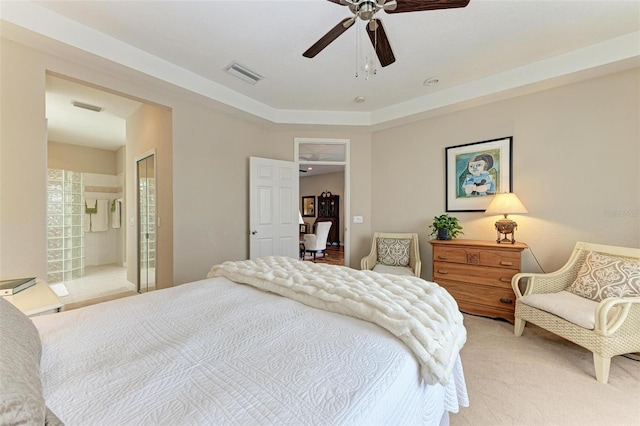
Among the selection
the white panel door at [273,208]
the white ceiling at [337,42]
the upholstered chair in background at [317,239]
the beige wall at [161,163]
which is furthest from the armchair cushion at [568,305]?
the upholstered chair in background at [317,239]

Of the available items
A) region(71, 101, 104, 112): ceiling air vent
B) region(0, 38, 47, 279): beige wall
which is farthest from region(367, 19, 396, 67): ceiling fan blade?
region(71, 101, 104, 112): ceiling air vent

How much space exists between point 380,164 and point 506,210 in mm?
1855

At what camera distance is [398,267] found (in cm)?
345

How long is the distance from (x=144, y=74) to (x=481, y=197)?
12.9 ft

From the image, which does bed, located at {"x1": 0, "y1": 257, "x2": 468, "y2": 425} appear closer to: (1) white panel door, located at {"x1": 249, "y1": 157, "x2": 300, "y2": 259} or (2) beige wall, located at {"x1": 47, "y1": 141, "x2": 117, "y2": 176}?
(1) white panel door, located at {"x1": 249, "y1": 157, "x2": 300, "y2": 259}

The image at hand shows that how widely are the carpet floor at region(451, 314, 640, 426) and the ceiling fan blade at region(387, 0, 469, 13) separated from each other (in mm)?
2383

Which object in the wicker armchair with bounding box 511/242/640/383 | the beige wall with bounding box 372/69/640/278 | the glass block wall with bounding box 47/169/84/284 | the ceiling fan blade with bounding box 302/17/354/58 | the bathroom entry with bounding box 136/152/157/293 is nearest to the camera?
the ceiling fan blade with bounding box 302/17/354/58

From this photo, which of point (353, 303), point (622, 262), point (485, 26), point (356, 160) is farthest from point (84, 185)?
point (622, 262)

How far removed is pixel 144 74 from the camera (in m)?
2.55

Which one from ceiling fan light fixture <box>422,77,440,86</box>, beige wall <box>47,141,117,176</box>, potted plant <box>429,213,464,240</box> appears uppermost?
ceiling fan light fixture <box>422,77,440,86</box>

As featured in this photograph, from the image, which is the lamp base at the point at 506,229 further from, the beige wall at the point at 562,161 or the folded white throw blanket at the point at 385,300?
the folded white throw blanket at the point at 385,300

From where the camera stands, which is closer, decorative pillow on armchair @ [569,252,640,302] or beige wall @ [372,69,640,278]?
decorative pillow on armchair @ [569,252,640,302]

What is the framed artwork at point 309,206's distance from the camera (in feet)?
30.0

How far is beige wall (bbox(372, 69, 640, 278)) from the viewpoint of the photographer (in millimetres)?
2465
